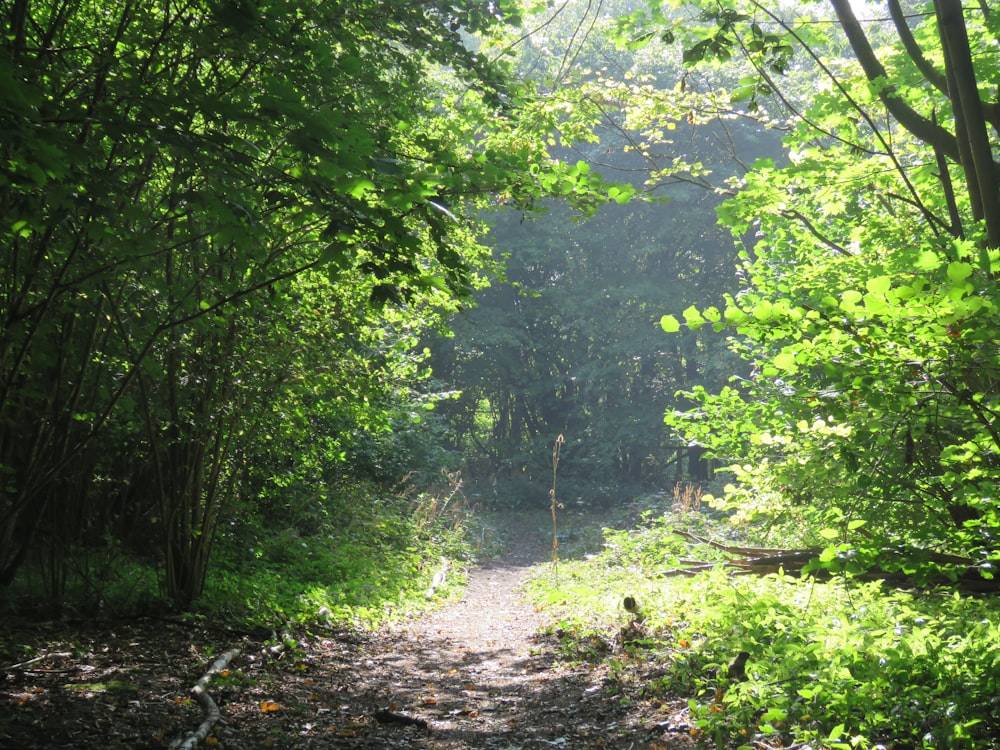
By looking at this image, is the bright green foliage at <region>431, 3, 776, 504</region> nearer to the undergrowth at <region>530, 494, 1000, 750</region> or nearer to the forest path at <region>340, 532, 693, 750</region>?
the forest path at <region>340, 532, 693, 750</region>

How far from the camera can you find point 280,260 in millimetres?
5871

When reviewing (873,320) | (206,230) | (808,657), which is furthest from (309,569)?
(873,320)

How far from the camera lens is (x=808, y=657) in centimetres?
435

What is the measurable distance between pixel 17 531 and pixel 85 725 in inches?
132

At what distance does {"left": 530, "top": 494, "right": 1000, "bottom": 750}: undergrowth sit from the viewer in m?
3.50

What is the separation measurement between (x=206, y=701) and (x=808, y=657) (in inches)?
138

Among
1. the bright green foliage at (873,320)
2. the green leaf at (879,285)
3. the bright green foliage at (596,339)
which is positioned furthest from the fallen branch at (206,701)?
the bright green foliage at (596,339)

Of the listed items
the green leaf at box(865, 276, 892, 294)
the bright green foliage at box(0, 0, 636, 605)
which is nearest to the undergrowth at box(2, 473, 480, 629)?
the bright green foliage at box(0, 0, 636, 605)

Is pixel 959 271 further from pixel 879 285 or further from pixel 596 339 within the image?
pixel 596 339

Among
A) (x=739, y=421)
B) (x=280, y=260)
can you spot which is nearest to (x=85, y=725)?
(x=280, y=260)

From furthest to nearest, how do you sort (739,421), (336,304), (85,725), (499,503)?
(499,503)
(336,304)
(739,421)
(85,725)

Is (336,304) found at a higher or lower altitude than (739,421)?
higher

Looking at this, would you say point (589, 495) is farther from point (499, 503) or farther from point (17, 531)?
point (17, 531)

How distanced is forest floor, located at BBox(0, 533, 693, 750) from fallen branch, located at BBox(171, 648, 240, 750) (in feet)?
0.15
